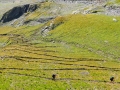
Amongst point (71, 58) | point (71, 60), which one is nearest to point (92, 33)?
point (71, 58)

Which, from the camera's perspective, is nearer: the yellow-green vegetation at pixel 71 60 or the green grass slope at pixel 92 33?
the yellow-green vegetation at pixel 71 60

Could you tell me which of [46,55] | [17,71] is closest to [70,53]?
[46,55]

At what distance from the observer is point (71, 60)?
298 feet

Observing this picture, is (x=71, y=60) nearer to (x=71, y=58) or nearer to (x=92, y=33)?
(x=71, y=58)

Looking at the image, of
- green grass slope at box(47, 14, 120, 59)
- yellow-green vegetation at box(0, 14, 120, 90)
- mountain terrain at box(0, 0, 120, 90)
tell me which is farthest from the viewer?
green grass slope at box(47, 14, 120, 59)

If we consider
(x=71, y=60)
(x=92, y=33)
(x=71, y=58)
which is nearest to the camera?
(x=71, y=60)

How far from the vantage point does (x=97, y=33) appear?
4803 inches

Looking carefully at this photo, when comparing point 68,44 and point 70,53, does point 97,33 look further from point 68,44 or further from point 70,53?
point 70,53

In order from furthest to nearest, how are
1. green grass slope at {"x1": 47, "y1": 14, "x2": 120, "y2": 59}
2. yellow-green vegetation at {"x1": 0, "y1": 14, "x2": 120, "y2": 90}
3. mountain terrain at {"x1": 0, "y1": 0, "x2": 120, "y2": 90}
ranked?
green grass slope at {"x1": 47, "y1": 14, "x2": 120, "y2": 59}
mountain terrain at {"x1": 0, "y1": 0, "x2": 120, "y2": 90}
yellow-green vegetation at {"x1": 0, "y1": 14, "x2": 120, "y2": 90}

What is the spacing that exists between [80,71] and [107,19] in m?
64.9

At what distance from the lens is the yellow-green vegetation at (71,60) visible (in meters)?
65.8

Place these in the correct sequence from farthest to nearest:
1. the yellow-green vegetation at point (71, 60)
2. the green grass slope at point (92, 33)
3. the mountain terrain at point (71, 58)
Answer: the green grass slope at point (92, 33)
the mountain terrain at point (71, 58)
the yellow-green vegetation at point (71, 60)

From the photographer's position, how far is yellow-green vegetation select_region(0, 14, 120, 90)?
65.8m

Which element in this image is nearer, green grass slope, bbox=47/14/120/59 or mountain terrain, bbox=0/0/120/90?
mountain terrain, bbox=0/0/120/90
